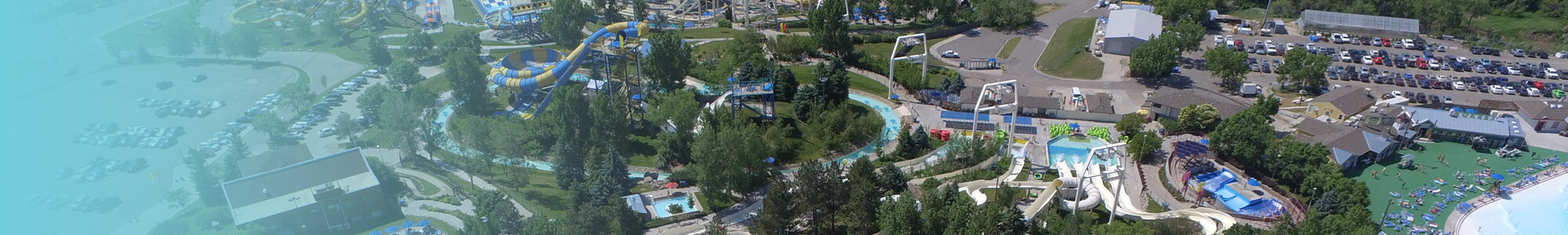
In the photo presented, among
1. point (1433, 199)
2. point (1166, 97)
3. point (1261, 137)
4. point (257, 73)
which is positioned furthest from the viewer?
point (257, 73)

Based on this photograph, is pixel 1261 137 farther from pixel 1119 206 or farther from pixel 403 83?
pixel 403 83

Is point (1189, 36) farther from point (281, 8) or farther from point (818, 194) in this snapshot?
point (281, 8)

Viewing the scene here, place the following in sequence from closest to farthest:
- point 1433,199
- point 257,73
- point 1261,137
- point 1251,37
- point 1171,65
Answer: point 1433,199, point 1261,137, point 1171,65, point 257,73, point 1251,37

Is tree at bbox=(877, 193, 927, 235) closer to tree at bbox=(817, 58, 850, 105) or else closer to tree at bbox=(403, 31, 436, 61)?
tree at bbox=(817, 58, 850, 105)

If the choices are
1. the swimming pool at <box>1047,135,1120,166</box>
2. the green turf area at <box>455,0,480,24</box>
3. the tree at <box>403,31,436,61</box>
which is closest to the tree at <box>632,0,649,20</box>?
the green turf area at <box>455,0,480,24</box>

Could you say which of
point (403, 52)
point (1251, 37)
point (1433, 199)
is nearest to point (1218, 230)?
point (1433, 199)

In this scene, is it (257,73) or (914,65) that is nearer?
(914,65)
